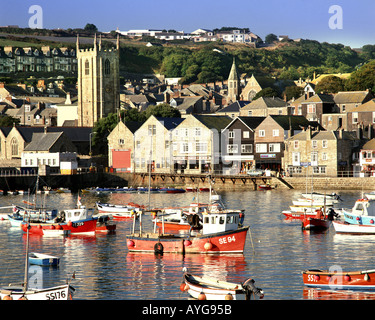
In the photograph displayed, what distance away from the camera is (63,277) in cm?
3862

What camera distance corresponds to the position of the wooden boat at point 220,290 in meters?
28.3

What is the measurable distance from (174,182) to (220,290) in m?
80.9

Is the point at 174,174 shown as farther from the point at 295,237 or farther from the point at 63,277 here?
the point at 63,277

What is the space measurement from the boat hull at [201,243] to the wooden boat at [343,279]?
34.0 feet

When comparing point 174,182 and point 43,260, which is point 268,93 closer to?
point 174,182

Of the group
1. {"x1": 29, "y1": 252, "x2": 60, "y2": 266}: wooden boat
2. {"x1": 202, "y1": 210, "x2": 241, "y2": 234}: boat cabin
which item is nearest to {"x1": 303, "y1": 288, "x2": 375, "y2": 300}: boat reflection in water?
{"x1": 202, "y1": 210, "x2": 241, "y2": 234}: boat cabin

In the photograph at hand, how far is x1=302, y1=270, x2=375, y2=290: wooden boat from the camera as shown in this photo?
1278 inches

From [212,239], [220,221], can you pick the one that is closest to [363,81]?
[220,221]

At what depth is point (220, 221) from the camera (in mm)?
44219

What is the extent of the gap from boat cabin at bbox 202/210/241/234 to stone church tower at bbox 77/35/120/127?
116326 millimetres

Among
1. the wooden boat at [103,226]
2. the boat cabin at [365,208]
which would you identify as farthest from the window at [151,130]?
the boat cabin at [365,208]

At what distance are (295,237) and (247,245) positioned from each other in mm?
5721

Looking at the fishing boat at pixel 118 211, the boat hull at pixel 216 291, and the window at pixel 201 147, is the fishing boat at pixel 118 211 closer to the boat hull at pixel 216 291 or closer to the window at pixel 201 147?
the boat hull at pixel 216 291
